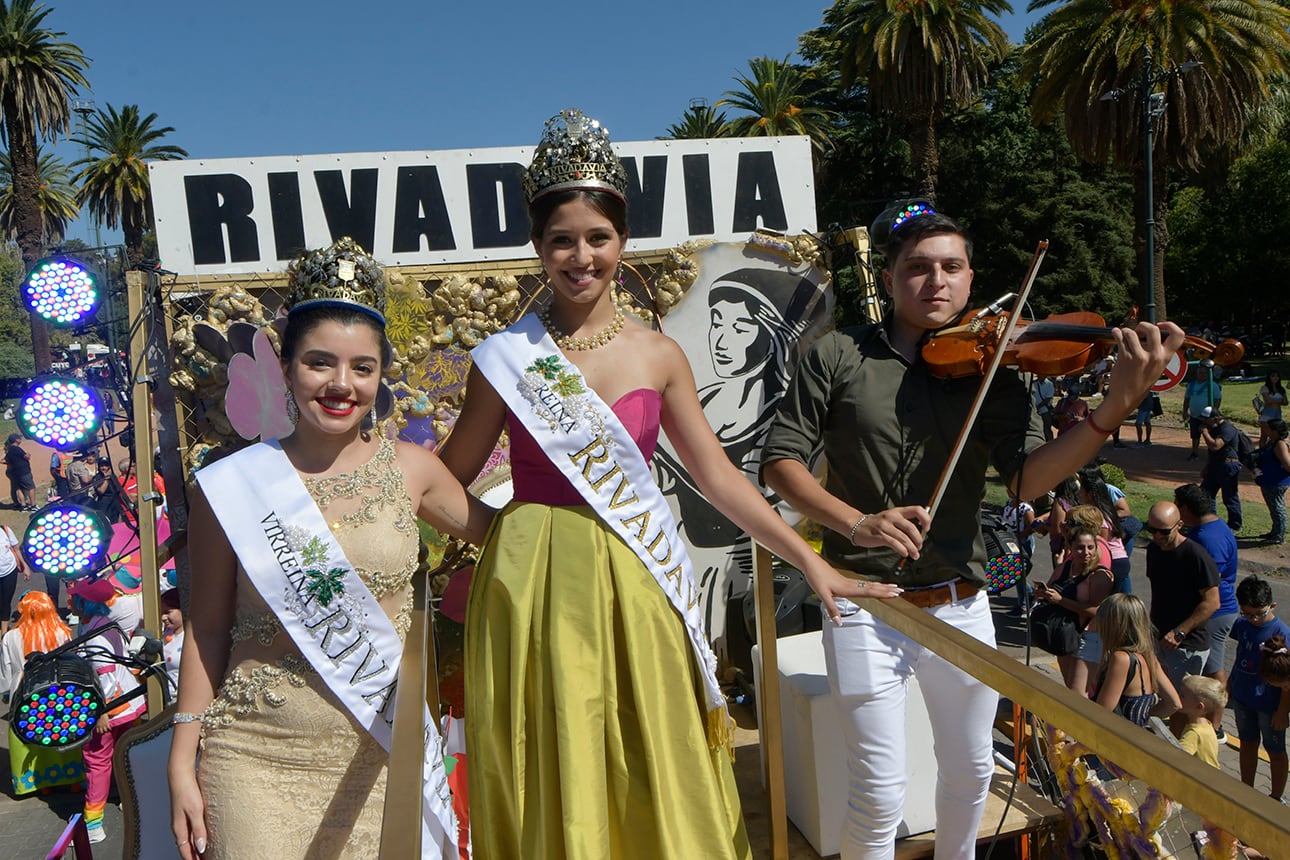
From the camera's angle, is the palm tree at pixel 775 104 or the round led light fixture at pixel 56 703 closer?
the round led light fixture at pixel 56 703

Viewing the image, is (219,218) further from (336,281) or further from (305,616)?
(305,616)

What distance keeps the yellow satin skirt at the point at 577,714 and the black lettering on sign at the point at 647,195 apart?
272 centimetres

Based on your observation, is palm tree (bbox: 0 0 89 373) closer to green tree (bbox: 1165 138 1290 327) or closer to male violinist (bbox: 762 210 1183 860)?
male violinist (bbox: 762 210 1183 860)

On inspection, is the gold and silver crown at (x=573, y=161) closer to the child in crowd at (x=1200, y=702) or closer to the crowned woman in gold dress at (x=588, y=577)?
the crowned woman in gold dress at (x=588, y=577)

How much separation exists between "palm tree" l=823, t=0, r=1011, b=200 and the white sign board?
1852cm

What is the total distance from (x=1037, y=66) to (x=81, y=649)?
1932cm

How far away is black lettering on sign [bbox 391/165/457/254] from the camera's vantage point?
434cm

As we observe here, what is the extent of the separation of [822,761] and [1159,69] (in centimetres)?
1701

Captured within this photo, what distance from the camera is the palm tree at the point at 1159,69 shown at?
16.4m

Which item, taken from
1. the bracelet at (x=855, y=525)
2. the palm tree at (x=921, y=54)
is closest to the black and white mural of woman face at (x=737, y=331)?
the bracelet at (x=855, y=525)

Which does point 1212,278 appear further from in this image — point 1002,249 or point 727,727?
point 727,727

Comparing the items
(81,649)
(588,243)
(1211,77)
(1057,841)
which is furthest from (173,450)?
(1211,77)

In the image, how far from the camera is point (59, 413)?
4.24m

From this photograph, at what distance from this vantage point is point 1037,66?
60.6 feet
